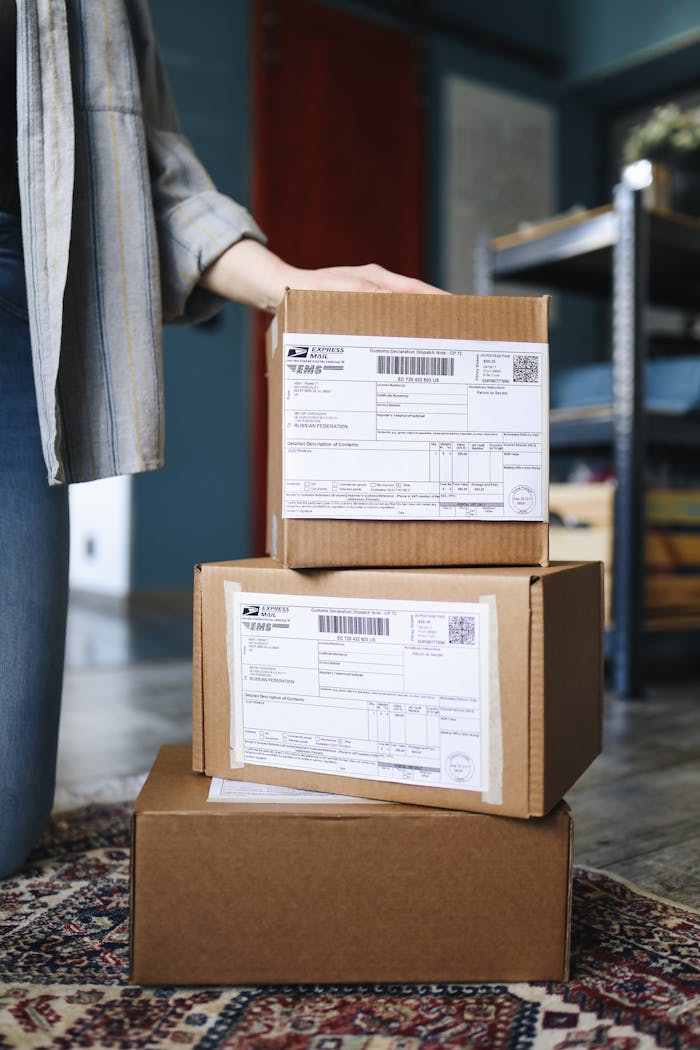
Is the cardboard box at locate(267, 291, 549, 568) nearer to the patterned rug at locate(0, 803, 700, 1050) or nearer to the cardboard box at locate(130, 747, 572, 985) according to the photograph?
the cardboard box at locate(130, 747, 572, 985)

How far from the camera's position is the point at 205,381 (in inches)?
131

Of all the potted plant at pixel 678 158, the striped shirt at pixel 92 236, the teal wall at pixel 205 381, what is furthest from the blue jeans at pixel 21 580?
the teal wall at pixel 205 381

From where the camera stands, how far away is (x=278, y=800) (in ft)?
2.34

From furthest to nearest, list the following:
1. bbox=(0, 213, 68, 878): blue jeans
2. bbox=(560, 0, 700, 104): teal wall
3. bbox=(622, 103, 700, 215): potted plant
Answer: bbox=(560, 0, 700, 104): teal wall → bbox=(622, 103, 700, 215): potted plant → bbox=(0, 213, 68, 878): blue jeans

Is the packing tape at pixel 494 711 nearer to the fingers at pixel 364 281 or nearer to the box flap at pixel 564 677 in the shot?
the box flap at pixel 564 677

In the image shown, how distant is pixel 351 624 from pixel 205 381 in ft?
8.92

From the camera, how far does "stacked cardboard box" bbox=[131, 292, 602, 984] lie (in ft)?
2.24

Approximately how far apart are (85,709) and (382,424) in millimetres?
1225

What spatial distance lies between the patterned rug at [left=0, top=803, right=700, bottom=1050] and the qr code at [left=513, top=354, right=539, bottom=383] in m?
0.45

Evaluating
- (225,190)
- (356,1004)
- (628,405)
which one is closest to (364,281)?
(356,1004)

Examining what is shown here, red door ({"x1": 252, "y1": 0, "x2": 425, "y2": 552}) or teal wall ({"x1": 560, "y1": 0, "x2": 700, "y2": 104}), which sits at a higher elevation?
teal wall ({"x1": 560, "y1": 0, "x2": 700, "y2": 104})

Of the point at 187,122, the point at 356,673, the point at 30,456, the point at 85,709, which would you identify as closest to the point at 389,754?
the point at 356,673

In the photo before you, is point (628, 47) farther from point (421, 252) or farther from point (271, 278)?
point (271, 278)

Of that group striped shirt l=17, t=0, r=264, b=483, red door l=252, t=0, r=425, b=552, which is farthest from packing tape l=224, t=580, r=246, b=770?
red door l=252, t=0, r=425, b=552
